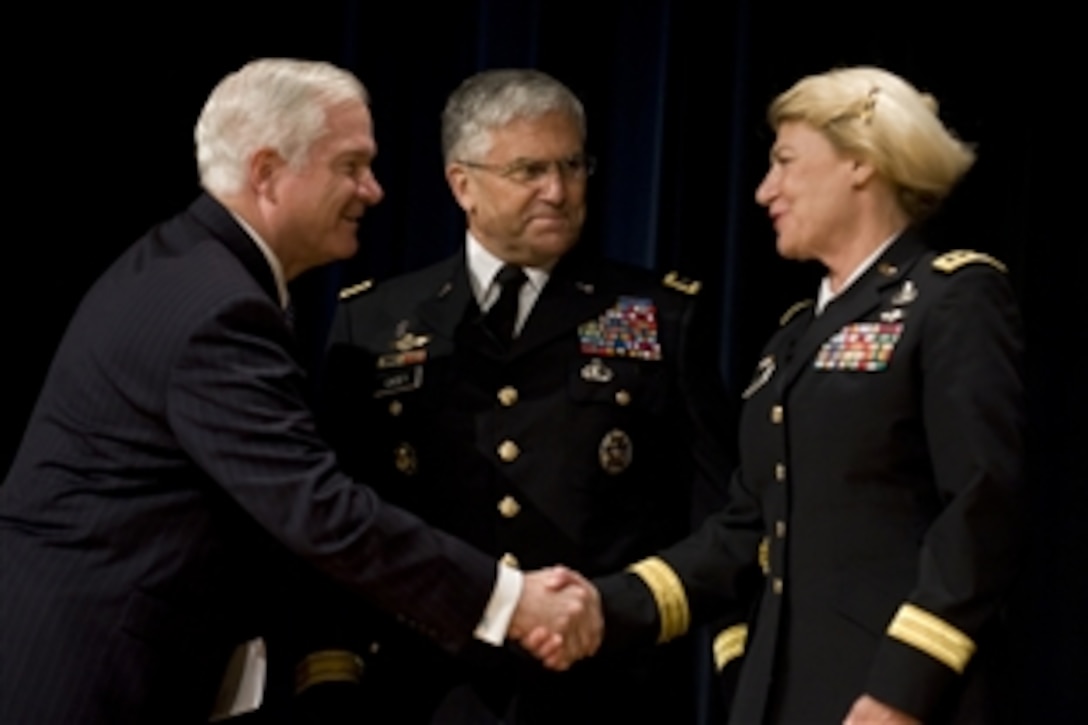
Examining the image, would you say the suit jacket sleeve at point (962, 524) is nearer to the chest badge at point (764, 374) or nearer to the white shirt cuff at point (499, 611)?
the chest badge at point (764, 374)

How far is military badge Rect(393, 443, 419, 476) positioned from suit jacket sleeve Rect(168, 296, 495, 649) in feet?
0.91

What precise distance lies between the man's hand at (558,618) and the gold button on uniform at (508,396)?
0.26 meters

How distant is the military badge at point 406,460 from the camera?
2.47 meters

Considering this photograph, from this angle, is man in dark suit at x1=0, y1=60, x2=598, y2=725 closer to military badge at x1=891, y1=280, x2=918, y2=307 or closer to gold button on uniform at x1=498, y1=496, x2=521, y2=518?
gold button on uniform at x1=498, y1=496, x2=521, y2=518

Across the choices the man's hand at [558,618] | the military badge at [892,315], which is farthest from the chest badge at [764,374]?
the man's hand at [558,618]

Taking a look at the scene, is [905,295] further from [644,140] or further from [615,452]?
[644,140]

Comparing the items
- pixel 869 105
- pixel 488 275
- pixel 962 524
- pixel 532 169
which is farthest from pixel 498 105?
pixel 962 524

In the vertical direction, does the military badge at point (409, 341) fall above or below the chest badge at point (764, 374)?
below

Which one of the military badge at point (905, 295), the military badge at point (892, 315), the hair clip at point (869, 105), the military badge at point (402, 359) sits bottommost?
the military badge at point (402, 359)

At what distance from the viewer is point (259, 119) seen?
2.28 meters

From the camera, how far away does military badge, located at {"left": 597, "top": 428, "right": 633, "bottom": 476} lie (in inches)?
95.6

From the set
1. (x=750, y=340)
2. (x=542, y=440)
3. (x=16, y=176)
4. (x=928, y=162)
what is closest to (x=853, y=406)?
(x=928, y=162)

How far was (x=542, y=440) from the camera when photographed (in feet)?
7.98

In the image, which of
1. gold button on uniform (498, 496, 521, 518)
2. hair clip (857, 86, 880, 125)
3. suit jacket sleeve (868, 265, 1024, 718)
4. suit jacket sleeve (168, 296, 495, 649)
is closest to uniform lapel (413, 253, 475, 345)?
gold button on uniform (498, 496, 521, 518)
